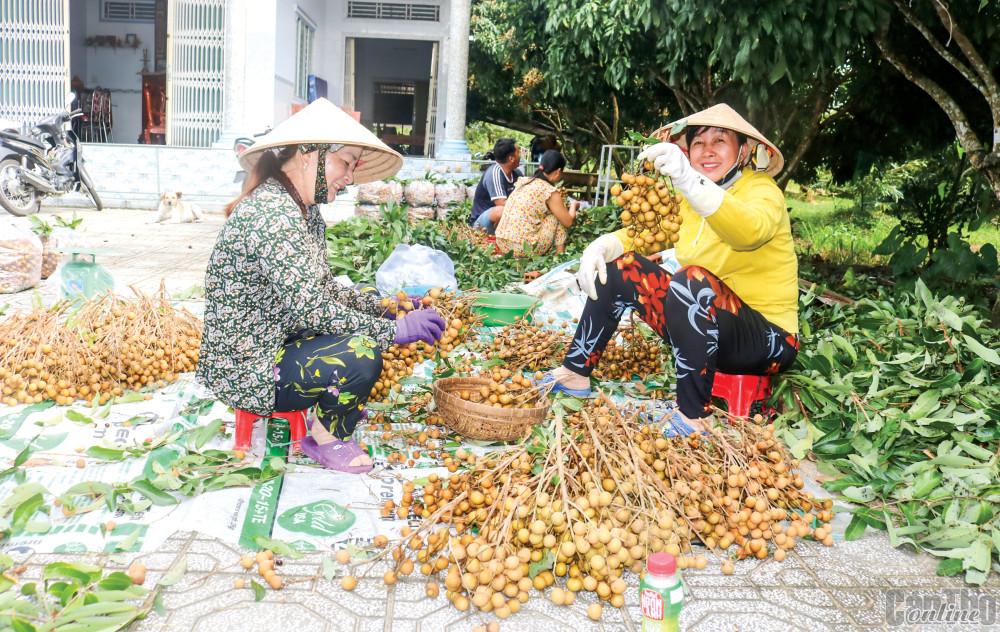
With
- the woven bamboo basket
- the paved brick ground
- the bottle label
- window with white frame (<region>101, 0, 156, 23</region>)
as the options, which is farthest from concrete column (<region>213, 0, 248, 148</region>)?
the bottle label

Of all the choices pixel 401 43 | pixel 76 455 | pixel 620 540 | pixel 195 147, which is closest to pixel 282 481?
pixel 76 455

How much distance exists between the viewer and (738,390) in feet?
10.4

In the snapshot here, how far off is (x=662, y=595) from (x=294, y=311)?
1440mm

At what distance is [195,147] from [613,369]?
337 inches

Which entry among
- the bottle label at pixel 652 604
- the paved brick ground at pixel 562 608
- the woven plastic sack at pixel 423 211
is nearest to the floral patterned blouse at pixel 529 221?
the woven plastic sack at pixel 423 211

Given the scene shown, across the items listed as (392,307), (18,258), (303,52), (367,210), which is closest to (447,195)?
(367,210)

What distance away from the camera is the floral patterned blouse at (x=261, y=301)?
246 centimetres

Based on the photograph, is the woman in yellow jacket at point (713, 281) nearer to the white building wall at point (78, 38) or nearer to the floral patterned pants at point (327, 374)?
the floral patterned pants at point (327, 374)

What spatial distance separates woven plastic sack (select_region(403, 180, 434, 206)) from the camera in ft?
28.9

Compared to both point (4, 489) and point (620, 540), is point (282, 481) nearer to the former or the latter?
point (4, 489)

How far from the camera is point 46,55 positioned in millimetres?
10453

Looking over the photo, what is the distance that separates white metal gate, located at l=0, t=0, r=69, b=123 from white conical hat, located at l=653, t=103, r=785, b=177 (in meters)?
9.99

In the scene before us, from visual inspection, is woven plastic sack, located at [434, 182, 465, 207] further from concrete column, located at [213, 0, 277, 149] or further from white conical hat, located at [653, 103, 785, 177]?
white conical hat, located at [653, 103, 785, 177]

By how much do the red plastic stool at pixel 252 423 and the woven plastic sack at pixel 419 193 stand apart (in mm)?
6168
